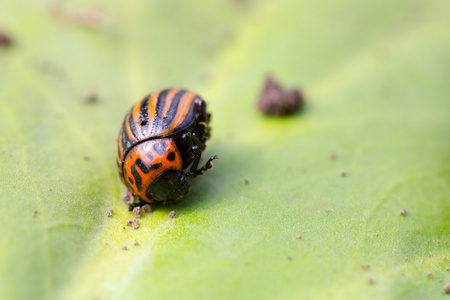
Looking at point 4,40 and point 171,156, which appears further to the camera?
point 4,40

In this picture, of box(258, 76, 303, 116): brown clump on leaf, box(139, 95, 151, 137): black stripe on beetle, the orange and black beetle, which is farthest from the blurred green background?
box(139, 95, 151, 137): black stripe on beetle

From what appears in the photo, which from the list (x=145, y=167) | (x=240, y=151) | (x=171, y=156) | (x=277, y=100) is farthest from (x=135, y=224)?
(x=277, y=100)

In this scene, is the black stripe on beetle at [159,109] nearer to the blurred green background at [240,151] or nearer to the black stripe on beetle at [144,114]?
the black stripe on beetle at [144,114]

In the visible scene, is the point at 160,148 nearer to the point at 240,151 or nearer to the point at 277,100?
the point at 240,151

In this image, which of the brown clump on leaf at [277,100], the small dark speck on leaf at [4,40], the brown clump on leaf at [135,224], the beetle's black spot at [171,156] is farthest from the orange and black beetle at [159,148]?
the small dark speck on leaf at [4,40]

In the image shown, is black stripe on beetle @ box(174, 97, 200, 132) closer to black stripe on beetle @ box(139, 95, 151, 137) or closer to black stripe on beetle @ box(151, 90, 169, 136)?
black stripe on beetle @ box(151, 90, 169, 136)

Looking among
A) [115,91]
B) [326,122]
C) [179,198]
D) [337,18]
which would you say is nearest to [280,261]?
[179,198]
